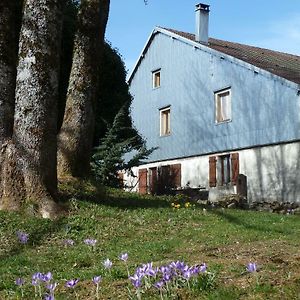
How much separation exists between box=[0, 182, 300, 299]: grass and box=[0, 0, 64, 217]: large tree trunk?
1.48ft

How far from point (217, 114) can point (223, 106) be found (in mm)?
460

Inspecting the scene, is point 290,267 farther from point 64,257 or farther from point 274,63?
point 274,63

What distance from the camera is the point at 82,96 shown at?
10.6 m

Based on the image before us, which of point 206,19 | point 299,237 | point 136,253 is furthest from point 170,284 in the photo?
point 206,19

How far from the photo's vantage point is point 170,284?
416cm

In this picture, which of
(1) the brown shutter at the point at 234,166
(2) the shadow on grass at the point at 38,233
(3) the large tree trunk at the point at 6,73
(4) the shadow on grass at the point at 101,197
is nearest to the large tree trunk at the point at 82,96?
(4) the shadow on grass at the point at 101,197

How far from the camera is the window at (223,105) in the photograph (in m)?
24.9

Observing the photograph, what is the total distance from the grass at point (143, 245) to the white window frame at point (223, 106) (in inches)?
531

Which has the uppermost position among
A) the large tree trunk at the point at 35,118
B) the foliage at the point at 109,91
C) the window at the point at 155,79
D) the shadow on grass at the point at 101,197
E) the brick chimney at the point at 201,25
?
the brick chimney at the point at 201,25

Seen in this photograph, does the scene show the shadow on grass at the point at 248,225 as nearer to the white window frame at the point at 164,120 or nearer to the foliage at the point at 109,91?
the foliage at the point at 109,91

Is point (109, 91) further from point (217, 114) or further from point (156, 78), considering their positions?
point (156, 78)

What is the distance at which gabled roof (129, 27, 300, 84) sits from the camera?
23344mm

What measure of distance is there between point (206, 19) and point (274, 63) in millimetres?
4571

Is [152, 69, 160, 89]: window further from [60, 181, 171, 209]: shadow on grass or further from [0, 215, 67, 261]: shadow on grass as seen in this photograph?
[0, 215, 67, 261]: shadow on grass
